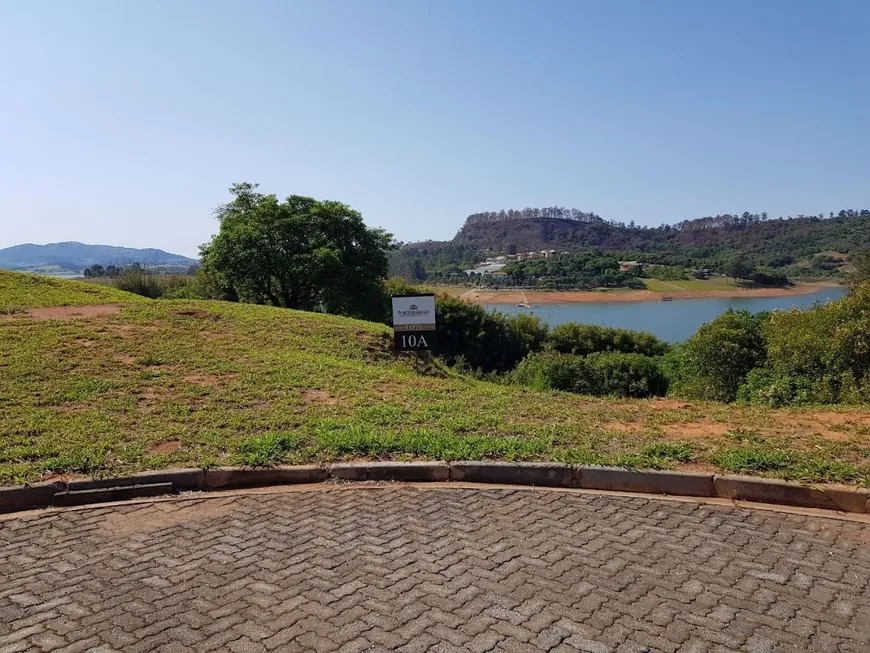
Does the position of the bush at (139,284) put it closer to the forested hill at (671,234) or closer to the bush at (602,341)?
the bush at (602,341)

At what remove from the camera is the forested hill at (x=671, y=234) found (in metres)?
89.3

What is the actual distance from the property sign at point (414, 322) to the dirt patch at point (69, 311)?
A: 776 centimetres

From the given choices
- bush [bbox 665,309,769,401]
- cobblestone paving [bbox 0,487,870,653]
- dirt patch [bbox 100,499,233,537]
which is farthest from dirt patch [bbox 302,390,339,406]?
bush [bbox 665,309,769,401]

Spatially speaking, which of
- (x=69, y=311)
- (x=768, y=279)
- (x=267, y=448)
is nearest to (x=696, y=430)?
(x=267, y=448)

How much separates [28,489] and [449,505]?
3.35 metres

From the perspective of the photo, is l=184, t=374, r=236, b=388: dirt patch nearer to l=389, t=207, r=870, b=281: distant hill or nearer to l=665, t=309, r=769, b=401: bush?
l=665, t=309, r=769, b=401: bush

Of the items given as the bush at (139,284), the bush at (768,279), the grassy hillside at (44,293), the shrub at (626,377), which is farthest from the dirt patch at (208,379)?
the bush at (768,279)

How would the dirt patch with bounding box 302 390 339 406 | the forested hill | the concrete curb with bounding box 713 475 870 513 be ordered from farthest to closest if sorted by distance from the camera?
the forested hill → the dirt patch with bounding box 302 390 339 406 → the concrete curb with bounding box 713 475 870 513

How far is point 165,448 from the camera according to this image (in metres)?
5.99

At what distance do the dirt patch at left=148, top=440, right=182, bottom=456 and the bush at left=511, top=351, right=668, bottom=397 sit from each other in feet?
28.2

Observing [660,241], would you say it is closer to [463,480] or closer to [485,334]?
[485,334]

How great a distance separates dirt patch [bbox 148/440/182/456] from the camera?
586 cm

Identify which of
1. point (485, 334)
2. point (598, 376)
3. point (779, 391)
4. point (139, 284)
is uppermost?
point (139, 284)

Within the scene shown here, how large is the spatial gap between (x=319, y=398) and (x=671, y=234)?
477 feet
